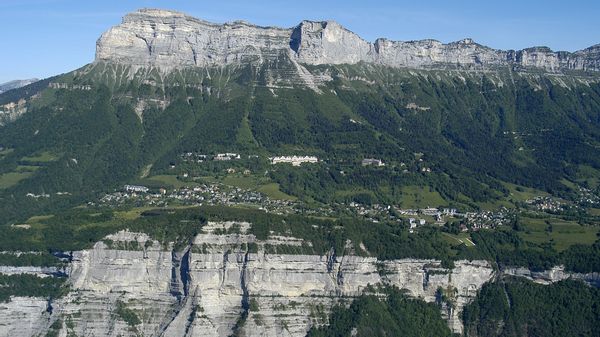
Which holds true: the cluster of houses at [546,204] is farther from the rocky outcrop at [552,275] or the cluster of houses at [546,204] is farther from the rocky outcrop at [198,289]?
the rocky outcrop at [198,289]

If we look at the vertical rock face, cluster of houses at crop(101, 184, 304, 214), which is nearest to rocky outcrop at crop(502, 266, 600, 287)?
the vertical rock face

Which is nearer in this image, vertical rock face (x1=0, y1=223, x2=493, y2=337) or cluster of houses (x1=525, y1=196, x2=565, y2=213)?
vertical rock face (x1=0, y1=223, x2=493, y2=337)

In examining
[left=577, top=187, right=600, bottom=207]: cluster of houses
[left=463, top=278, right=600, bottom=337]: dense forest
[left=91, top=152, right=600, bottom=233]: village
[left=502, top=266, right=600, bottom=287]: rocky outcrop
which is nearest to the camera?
[left=463, top=278, right=600, bottom=337]: dense forest

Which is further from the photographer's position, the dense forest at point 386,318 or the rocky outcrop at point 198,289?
the dense forest at point 386,318

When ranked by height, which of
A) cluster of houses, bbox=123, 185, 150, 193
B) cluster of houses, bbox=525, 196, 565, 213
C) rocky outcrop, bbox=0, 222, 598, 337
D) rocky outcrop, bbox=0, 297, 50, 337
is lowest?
rocky outcrop, bbox=0, 297, 50, 337

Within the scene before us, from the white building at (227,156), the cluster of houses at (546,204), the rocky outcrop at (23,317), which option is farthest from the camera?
the white building at (227,156)

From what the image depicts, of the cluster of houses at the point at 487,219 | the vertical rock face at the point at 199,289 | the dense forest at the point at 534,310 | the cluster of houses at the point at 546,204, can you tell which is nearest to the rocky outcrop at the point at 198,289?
the vertical rock face at the point at 199,289

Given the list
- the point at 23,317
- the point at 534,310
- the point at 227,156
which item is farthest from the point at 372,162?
the point at 23,317

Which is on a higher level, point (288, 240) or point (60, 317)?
point (288, 240)

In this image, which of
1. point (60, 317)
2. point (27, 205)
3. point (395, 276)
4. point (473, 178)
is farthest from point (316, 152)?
point (60, 317)

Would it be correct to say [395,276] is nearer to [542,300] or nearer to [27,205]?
[542,300]

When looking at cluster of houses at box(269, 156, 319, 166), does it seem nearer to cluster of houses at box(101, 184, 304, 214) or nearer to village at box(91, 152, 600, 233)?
village at box(91, 152, 600, 233)
